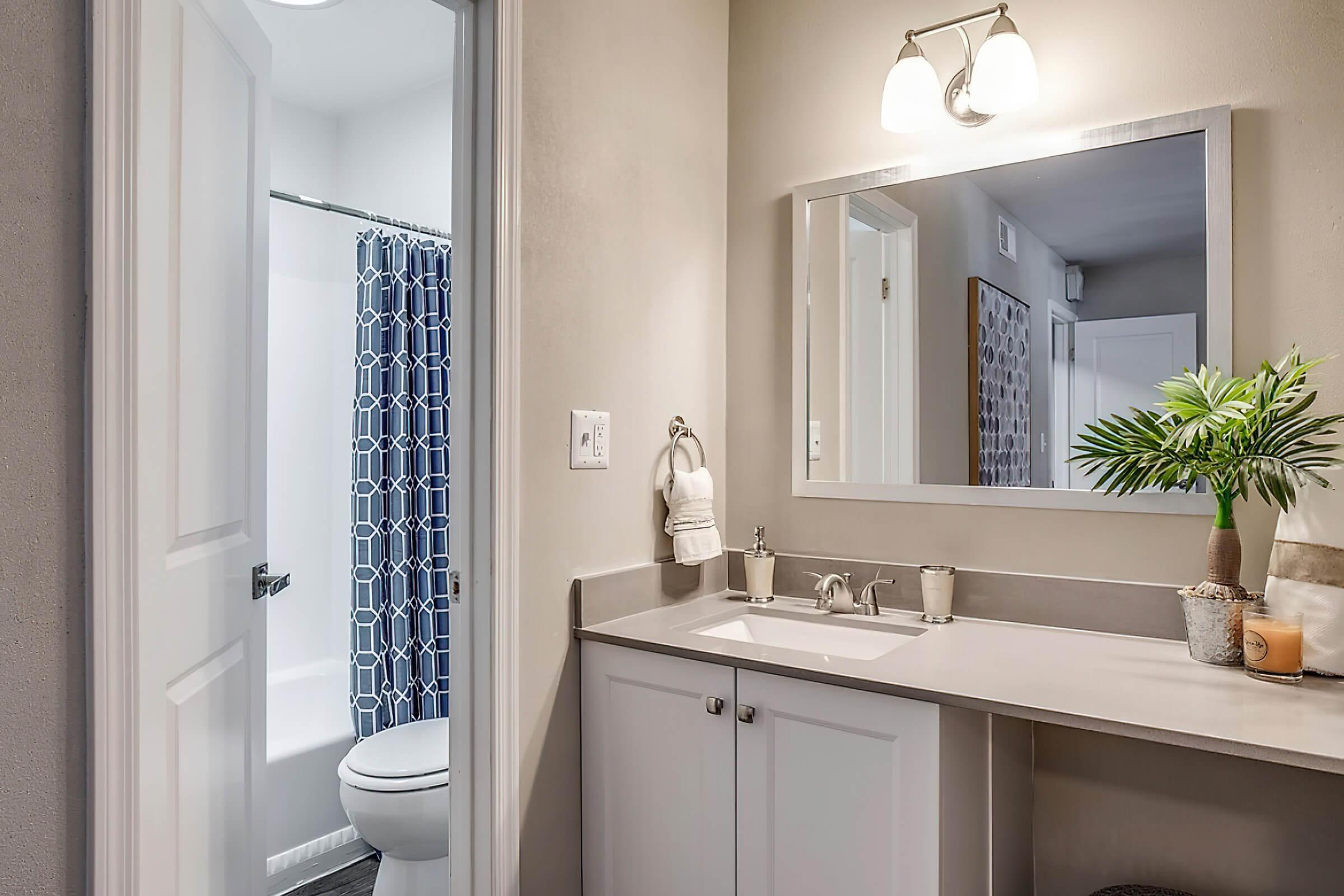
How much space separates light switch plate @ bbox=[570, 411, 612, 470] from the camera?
1637 millimetres

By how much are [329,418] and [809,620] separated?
216 cm

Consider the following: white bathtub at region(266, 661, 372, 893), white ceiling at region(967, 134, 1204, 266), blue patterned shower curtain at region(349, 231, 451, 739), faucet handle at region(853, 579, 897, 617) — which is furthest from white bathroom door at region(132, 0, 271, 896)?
white ceiling at region(967, 134, 1204, 266)

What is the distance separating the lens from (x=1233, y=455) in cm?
134

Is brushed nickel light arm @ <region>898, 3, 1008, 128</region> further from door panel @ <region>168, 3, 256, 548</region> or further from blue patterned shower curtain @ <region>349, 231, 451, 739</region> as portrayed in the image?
blue patterned shower curtain @ <region>349, 231, 451, 739</region>

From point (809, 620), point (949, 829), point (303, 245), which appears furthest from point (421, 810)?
point (303, 245)

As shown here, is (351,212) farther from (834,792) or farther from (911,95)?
(834,792)

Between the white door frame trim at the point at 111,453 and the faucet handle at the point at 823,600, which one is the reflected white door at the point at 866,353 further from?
the white door frame trim at the point at 111,453

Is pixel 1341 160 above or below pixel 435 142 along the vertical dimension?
below

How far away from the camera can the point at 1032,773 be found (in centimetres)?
162

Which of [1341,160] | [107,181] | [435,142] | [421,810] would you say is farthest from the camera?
[435,142]

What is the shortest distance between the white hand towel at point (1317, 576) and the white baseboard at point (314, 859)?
223 centimetres

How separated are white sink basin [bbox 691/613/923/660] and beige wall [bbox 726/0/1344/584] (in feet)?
0.73

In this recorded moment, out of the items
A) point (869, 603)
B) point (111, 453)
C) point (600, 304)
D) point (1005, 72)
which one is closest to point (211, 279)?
point (111, 453)

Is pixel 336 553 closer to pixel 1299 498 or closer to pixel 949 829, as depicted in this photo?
pixel 949 829
